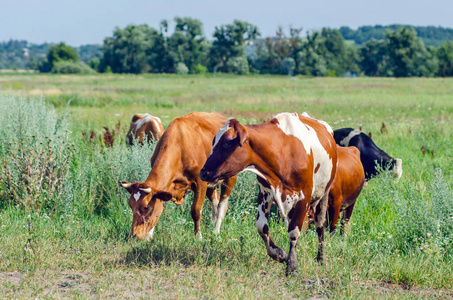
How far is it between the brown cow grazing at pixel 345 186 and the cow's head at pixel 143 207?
203cm

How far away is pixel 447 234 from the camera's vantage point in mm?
6086

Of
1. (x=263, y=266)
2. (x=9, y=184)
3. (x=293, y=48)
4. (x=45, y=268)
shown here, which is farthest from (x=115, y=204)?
(x=293, y=48)

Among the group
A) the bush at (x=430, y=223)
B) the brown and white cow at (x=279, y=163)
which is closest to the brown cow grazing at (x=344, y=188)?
the bush at (x=430, y=223)

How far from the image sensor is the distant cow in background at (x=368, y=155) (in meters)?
8.39

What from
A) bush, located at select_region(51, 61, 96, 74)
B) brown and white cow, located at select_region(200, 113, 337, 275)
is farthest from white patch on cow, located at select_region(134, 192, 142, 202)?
bush, located at select_region(51, 61, 96, 74)

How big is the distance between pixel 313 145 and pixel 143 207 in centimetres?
211

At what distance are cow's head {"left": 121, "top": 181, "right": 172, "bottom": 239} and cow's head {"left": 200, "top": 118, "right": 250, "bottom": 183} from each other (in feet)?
4.05

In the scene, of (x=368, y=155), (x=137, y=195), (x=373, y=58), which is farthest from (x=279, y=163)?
(x=373, y=58)

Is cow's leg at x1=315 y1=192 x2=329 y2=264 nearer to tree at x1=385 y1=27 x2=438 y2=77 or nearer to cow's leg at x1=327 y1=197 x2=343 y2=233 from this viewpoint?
cow's leg at x1=327 y1=197 x2=343 y2=233

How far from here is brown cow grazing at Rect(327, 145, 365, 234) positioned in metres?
5.99

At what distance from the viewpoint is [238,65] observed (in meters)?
97.8

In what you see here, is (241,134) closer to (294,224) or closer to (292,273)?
(294,224)

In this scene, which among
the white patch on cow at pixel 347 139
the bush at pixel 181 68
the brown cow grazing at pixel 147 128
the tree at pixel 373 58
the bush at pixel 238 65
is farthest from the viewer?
the tree at pixel 373 58

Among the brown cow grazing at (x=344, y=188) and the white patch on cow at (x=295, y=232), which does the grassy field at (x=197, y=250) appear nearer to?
the brown cow grazing at (x=344, y=188)
